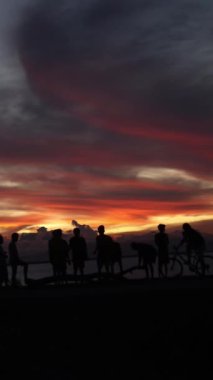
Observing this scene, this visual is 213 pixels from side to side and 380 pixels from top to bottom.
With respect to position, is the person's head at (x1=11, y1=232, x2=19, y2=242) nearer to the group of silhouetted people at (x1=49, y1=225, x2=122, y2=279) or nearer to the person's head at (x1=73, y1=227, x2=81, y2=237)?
the group of silhouetted people at (x1=49, y1=225, x2=122, y2=279)

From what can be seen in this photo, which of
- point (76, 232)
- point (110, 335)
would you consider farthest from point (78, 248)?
point (110, 335)

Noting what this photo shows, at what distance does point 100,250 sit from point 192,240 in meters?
3.08

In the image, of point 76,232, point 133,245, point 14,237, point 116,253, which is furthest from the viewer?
point 133,245

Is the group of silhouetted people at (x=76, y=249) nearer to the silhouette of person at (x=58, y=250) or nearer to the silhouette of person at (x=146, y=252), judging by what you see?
the silhouette of person at (x=58, y=250)

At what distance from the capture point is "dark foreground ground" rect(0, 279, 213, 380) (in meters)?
10.8

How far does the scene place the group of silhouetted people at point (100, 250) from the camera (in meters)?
19.1

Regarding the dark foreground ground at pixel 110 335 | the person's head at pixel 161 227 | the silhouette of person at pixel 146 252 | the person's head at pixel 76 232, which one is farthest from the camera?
the silhouette of person at pixel 146 252

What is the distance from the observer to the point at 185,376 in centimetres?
1048

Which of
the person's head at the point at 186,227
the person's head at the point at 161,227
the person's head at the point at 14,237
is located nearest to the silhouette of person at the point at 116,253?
the person's head at the point at 161,227

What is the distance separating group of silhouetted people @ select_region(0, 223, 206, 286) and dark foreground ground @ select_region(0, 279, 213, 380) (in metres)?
3.35

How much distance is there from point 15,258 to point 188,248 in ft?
19.1

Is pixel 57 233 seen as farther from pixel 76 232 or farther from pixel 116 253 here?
pixel 116 253

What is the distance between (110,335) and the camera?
39.9 feet

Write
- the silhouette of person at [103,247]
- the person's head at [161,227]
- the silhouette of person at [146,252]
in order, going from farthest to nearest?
the silhouette of person at [146,252] → the person's head at [161,227] → the silhouette of person at [103,247]
